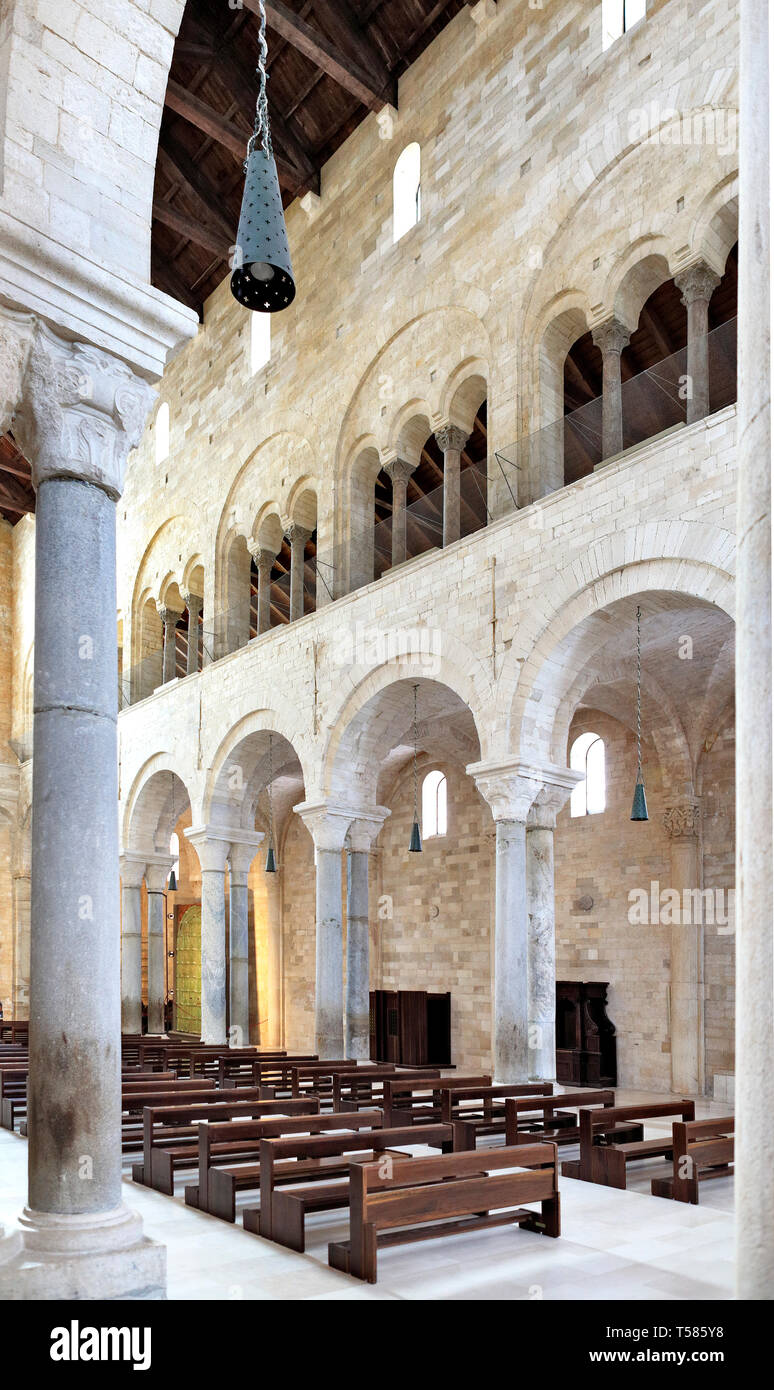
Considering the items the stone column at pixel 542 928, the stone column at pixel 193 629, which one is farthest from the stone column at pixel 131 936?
the stone column at pixel 542 928

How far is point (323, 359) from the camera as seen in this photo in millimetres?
18703

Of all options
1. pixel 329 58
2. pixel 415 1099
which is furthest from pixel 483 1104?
pixel 329 58

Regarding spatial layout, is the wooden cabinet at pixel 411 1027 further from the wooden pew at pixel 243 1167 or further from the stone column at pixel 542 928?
the wooden pew at pixel 243 1167

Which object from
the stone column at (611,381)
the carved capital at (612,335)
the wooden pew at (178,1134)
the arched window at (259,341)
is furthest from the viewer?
the arched window at (259,341)

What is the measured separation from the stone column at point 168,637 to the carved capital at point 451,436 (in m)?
9.80

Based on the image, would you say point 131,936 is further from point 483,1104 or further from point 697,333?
point 697,333

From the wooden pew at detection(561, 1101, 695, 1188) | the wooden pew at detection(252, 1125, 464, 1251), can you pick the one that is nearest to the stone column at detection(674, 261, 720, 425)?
the wooden pew at detection(561, 1101, 695, 1188)

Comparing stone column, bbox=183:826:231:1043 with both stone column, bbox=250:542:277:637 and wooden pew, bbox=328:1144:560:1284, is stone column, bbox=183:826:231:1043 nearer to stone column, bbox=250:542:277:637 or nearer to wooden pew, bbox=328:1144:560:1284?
stone column, bbox=250:542:277:637

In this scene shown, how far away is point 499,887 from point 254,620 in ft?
48.0

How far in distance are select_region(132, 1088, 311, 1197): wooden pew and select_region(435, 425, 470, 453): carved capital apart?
9.23 m

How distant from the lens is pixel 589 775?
19.2 metres

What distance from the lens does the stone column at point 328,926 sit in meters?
16.8

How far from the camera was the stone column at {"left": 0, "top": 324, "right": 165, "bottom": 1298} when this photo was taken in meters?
4.91
